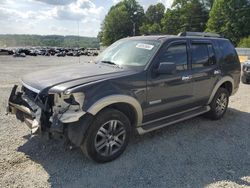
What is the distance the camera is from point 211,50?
581 cm

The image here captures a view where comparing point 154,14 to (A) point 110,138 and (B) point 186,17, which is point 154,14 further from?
(A) point 110,138

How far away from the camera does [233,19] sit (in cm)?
5566

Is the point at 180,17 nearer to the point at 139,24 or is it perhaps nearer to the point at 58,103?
the point at 139,24

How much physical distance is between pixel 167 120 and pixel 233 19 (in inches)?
2242

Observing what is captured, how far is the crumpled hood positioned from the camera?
150 inches

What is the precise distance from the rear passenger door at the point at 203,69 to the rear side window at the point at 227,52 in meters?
0.38

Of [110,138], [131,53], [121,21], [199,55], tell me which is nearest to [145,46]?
[131,53]

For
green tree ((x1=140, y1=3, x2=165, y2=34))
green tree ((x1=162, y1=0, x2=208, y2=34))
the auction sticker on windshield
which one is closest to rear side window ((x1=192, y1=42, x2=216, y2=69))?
→ the auction sticker on windshield

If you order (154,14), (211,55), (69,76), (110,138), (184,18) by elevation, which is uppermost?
(154,14)

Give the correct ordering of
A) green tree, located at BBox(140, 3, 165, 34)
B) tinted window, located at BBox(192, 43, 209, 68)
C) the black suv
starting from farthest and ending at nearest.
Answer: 1. green tree, located at BBox(140, 3, 165, 34)
2. tinted window, located at BBox(192, 43, 209, 68)
3. the black suv

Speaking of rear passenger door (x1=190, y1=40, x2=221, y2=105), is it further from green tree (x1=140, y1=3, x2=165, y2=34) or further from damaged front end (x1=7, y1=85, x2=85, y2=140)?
green tree (x1=140, y1=3, x2=165, y2=34)

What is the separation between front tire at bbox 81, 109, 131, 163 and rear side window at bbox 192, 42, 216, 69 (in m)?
1.98

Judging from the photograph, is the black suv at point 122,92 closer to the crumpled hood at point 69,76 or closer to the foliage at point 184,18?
the crumpled hood at point 69,76

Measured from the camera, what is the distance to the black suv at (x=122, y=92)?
12.1 ft
